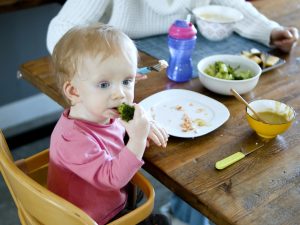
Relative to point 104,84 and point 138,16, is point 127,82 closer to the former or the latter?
point 104,84

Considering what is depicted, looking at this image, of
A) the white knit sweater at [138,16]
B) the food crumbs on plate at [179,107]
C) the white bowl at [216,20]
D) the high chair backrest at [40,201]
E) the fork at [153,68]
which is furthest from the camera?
the white bowl at [216,20]

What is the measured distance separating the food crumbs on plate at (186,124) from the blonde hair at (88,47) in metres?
0.22

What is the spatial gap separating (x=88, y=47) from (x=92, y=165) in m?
0.26

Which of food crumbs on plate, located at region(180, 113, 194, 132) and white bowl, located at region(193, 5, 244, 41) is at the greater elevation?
white bowl, located at region(193, 5, 244, 41)

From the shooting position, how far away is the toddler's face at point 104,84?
91 centimetres

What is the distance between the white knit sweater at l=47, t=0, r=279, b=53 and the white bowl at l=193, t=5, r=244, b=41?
0.05 metres

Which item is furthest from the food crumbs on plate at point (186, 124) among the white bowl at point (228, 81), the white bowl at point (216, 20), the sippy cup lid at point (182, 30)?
the white bowl at point (216, 20)

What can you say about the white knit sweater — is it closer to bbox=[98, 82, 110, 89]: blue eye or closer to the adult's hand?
the adult's hand

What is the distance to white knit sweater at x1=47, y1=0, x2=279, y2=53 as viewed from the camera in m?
1.40

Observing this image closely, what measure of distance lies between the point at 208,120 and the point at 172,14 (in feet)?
2.12

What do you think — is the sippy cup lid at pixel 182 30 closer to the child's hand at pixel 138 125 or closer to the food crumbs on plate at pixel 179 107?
the food crumbs on plate at pixel 179 107

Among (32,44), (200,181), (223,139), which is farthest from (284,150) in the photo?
(32,44)

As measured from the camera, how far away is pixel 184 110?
45.2 inches

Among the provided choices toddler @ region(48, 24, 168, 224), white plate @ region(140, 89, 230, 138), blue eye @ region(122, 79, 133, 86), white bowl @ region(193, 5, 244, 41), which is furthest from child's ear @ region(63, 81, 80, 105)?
white bowl @ region(193, 5, 244, 41)
